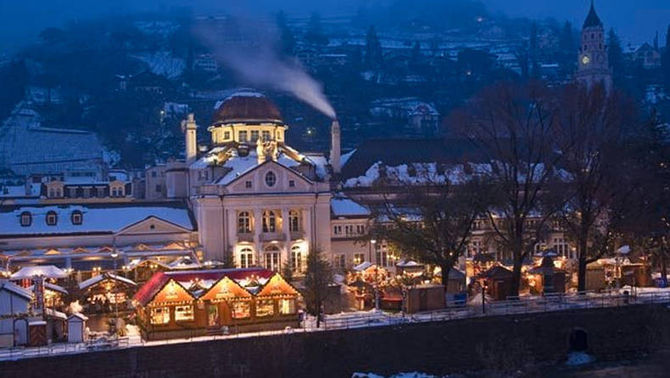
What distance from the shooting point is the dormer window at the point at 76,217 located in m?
53.8

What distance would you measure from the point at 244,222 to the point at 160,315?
62.9 ft

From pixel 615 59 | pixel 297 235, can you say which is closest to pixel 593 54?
pixel 615 59

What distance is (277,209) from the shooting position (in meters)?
55.3

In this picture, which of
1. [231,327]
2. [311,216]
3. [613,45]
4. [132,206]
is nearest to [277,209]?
[311,216]

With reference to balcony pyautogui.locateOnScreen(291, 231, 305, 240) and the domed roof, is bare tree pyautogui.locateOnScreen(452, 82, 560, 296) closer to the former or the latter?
balcony pyautogui.locateOnScreen(291, 231, 305, 240)

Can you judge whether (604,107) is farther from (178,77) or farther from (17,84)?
(17,84)

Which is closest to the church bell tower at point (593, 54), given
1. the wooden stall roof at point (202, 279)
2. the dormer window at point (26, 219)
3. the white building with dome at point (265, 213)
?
the white building with dome at point (265, 213)

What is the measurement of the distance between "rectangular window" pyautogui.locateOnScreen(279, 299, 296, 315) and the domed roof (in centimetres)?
2846

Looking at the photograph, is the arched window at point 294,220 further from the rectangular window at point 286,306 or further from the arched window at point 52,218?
the rectangular window at point 286,306

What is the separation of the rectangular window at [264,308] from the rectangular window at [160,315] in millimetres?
4005

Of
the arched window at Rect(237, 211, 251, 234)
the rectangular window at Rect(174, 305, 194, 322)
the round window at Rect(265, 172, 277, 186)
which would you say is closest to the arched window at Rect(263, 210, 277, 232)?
the arched window at Rect(237, 211, 251, 234)

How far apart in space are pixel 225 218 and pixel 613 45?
497 feet

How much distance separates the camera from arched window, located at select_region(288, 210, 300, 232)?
5575 centimetres

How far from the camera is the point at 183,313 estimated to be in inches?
1454
